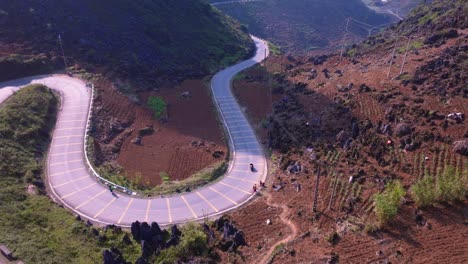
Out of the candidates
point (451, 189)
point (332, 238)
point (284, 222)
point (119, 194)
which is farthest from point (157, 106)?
point (451, 189)

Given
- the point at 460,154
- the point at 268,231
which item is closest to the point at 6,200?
the point at 268,231

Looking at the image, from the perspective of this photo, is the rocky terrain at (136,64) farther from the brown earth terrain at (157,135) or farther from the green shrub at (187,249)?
the green shrub at (187,249)

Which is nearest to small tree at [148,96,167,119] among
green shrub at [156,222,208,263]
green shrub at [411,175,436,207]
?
green shrub at [156,222,208,263]

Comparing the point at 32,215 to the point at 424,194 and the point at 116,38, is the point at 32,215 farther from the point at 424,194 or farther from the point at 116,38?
the point at 116,38

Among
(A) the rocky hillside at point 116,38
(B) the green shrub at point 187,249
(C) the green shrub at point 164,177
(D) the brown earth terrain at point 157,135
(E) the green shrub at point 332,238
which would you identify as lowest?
(B) the green shrub at point 187,249

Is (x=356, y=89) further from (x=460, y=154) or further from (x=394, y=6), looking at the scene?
(x=394, y=6)

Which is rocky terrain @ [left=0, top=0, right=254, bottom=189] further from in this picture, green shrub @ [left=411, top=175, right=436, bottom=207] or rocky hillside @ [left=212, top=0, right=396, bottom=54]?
rocky hillside @ [left=212, top=0, right=396, bottom=54]

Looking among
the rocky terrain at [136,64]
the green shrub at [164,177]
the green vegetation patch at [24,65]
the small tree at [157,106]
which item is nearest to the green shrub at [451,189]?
the rocky terrain at [136,64]
